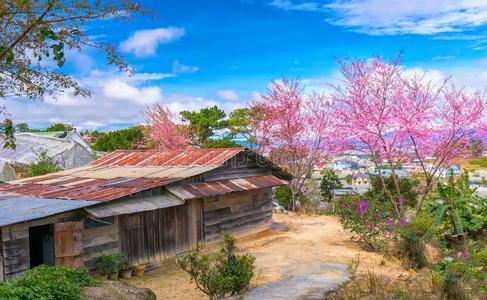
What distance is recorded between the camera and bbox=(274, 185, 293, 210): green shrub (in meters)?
23.8

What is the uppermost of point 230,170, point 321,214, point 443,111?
point 443,111

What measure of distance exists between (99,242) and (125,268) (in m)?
0.95

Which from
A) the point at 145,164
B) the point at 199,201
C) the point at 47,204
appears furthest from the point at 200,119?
the point at 47,204

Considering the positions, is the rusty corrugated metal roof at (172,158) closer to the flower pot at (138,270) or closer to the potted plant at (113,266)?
the flower pot at (138,270)

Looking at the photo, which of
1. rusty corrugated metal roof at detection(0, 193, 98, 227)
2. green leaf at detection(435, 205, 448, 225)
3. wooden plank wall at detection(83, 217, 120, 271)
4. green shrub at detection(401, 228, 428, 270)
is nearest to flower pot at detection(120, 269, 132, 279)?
wooden plank wall at detection(83, 217, 120, 271)

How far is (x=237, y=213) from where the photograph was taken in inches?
608

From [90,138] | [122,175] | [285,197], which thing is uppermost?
[90,138]

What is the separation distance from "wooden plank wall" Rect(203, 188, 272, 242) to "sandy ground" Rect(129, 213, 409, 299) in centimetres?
48

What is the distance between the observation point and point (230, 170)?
1525cm

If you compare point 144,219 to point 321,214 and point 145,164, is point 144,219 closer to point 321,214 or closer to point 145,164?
point 145,164

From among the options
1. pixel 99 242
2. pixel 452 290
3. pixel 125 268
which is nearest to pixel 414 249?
pixel 452 290

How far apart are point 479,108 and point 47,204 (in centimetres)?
1290

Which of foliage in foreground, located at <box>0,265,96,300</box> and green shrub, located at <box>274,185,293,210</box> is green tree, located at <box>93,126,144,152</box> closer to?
green shrub, located at <box>274,185,293,210</box>

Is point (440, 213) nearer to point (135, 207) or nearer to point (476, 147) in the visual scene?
point (476, 147)
